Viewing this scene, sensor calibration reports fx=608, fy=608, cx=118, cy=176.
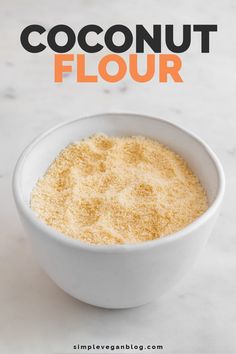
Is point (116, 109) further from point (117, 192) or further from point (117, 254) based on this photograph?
point (117, 254)

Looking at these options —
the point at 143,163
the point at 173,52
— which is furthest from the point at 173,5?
the point at 143,163

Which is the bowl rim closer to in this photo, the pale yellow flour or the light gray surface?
the pale yellow flour

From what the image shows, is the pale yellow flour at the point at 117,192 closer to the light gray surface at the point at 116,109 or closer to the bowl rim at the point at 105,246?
the bowl rim at the point at 105,246

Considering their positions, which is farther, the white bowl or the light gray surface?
the light gray surface

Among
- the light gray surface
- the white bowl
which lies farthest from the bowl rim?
the light gray surface

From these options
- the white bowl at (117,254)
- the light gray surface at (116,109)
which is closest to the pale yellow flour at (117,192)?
the white bowl at (117,254)
